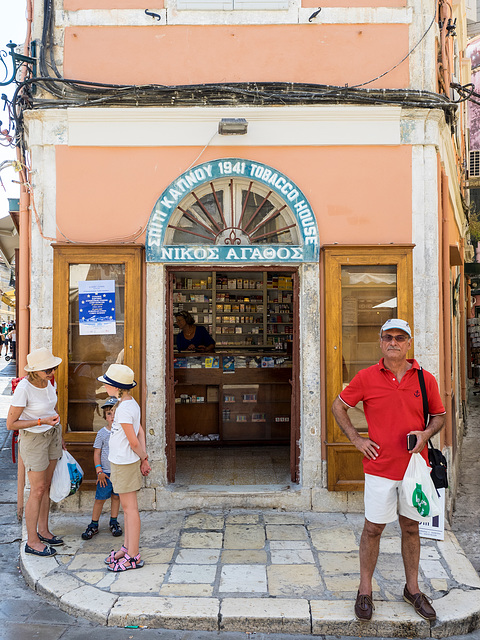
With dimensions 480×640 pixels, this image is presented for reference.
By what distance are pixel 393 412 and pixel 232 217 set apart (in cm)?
334

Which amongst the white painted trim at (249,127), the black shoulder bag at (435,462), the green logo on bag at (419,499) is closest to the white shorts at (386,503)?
the green logo on bag at (419,499)

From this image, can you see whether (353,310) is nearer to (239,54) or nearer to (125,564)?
(239,54)

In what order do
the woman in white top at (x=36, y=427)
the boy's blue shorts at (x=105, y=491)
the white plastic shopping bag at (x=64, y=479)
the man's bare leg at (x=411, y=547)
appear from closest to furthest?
the man's bare leg at (x=411, y=547), the woman in white top at (x=36, y=427), the white plastic shopping bag at (x=64, y=479), the boy's blue shorts at (x=105, y=491)

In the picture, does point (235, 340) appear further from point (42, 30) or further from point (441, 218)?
point (42, 30)

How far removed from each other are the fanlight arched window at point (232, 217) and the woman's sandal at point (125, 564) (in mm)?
3377

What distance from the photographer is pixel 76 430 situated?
6.36 meters

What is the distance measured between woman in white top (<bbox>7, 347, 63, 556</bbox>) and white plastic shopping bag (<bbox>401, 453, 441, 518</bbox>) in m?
3.20

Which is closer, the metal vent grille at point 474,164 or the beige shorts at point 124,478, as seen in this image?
the beige shorts at point 124,478

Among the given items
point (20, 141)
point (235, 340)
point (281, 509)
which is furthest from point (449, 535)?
point (235, 340)

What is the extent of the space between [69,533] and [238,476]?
7.21 feet

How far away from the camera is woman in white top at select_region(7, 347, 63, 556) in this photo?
5.16 m

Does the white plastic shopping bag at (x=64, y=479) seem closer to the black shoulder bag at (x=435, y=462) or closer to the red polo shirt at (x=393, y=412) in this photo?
the red polo shirt at (x=393, y=412)

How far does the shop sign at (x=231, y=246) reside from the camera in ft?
20.7

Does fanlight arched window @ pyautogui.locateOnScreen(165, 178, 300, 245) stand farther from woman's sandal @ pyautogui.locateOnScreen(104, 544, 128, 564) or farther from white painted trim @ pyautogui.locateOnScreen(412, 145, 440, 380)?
woman's sandal @ pyautogui.locateOnScreen(104, 544, 128, 564)
